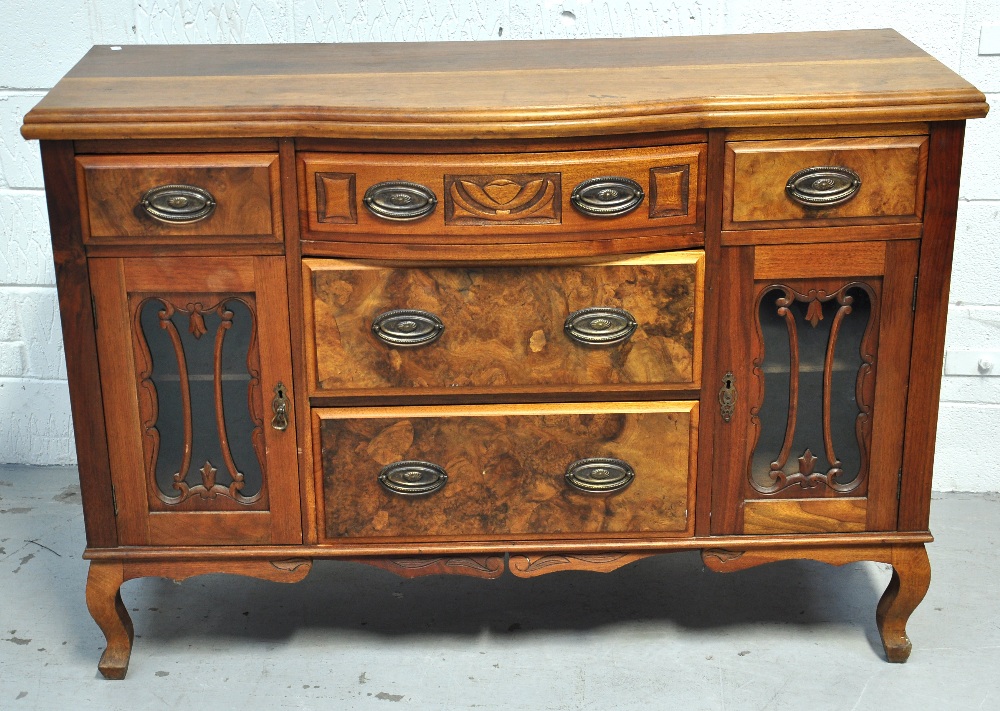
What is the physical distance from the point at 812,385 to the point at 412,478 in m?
0.76

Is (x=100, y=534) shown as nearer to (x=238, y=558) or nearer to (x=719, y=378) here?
(x=238, y=558)

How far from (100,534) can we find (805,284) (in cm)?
139

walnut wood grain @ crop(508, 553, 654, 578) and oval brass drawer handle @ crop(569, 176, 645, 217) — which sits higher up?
oval brass drawer handle @ crop(569, 176, 645, 217)

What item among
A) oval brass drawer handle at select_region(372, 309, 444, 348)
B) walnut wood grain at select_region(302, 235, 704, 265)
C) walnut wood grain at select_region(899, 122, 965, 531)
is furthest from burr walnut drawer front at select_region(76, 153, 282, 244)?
walnut wood grain at select_region(899, 122, 965, 531)

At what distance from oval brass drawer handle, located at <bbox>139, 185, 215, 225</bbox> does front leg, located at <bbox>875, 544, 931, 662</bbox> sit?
144cm

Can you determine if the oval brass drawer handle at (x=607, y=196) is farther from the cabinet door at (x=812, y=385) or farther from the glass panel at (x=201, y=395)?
the glass panel at (x=201, y=395)

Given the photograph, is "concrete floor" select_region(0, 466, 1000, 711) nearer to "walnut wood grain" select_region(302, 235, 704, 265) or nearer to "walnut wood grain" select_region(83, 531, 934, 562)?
"walnut wood grain" select_region(83, 531, 934, 562)

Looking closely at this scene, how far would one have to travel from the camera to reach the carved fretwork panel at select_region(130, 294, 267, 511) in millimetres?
2383

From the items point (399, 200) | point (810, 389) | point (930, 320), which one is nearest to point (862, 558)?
point (810, 389)

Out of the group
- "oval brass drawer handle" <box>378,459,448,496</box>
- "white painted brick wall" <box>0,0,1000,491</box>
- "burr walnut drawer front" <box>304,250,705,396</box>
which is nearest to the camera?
"burr walnut drawer front" <box>304,250,705,396</box>

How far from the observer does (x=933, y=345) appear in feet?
7.86

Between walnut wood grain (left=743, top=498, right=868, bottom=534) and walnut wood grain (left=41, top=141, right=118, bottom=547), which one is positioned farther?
walnut wood grain (left=743, top=498, right=868, bottom=534)

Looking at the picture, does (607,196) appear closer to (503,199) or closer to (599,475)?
(503,199)

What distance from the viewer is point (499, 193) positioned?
7.47 ft
